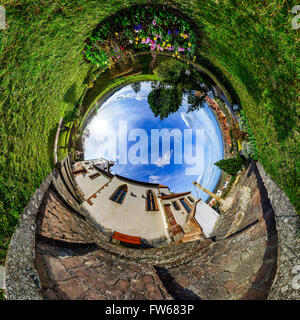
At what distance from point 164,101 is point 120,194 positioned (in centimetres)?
388

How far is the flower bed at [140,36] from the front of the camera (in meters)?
3.54

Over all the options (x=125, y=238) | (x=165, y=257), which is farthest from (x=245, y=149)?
(x=125, y=238)

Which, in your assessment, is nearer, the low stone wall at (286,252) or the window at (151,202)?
the low stone wall at (286,252)

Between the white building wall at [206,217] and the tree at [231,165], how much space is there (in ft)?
4.35

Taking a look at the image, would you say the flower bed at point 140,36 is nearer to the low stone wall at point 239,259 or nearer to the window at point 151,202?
the low stone wall at point 239,259

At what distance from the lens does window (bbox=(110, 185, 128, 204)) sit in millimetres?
6134

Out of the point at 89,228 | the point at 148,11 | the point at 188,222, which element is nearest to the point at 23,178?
the point at 89,228

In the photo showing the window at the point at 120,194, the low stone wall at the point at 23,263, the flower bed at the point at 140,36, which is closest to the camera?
the low stone wall at the point at 23,263

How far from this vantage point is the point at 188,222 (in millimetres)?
5465

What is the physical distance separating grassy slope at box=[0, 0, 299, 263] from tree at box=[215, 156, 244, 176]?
2.72ft

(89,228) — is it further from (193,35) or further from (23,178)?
(193,35)

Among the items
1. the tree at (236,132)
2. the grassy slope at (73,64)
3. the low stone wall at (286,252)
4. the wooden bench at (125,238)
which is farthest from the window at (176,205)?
the low stone wall at (286,252)

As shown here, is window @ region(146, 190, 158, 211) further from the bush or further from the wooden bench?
the bush
